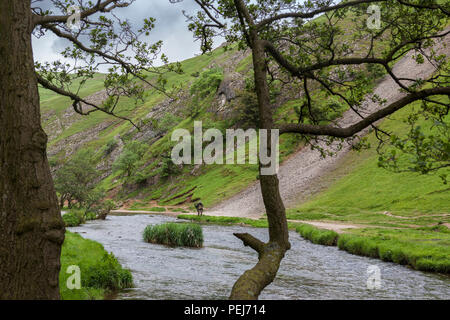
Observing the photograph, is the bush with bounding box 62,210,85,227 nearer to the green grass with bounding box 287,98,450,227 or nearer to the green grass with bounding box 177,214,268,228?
the green grass with bounding box 177,214,268,228

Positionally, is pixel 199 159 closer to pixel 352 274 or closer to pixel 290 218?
pixel 290 218

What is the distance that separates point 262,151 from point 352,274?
16022mm

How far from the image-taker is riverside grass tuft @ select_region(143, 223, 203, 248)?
29188mm

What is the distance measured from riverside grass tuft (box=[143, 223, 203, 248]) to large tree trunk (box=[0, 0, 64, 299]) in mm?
24041

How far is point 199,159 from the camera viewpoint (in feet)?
375

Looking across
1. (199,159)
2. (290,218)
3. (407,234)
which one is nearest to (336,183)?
(290,218)

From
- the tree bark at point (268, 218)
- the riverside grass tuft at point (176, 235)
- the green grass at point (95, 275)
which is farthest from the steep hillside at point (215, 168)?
the tree bark at point (268, 218)

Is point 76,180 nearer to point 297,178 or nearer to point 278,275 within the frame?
point 297,178

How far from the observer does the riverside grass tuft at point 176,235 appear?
29.2 meters

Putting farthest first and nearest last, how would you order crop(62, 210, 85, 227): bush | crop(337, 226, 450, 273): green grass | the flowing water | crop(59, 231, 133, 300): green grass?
crop(62, 210, 85, 227): bush → crop(337, 226, 450, 273): green grass → the flowing water → crop(59, 231, 133, 300): green grass

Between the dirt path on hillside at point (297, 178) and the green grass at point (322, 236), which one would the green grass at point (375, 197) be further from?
the green grass at point (322, 236)

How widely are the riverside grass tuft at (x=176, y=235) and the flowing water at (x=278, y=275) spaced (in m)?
1.13

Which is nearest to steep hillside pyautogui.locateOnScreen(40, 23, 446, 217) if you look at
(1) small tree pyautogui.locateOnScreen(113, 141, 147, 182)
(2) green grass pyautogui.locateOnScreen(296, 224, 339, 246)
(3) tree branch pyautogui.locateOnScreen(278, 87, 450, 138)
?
(1) small tree pyautogui.locateOnScreen(113, 141, 147, 182)

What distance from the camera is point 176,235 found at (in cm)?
2970
